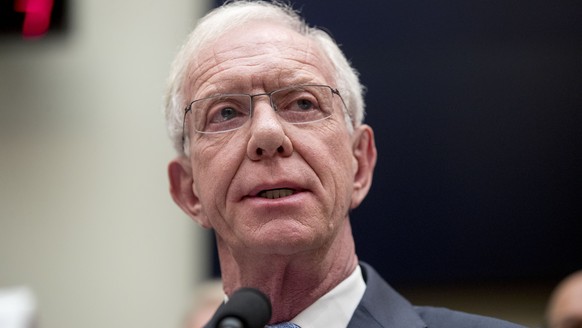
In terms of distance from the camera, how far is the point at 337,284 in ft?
6.98

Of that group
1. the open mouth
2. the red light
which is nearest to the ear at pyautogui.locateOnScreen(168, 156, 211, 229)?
the open mouth

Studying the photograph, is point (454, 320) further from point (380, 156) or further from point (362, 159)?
point (380, 156)

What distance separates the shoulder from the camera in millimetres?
2045

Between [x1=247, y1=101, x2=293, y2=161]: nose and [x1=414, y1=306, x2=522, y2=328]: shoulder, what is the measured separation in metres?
0.48

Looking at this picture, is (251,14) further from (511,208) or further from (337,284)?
(511,208)

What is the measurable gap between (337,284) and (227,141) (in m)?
0.40

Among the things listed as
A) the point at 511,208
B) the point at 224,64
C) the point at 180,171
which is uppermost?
the point at 224,64

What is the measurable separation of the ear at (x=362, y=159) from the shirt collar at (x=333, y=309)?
0.79ft

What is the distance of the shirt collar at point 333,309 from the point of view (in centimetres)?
208

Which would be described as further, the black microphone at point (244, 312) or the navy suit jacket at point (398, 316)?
the navy suit jacket at point (398, 316)

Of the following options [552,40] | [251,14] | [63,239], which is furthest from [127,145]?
[251,14]

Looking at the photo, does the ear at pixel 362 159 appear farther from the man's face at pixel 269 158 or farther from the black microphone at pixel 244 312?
the black microphone at pixel 244 312

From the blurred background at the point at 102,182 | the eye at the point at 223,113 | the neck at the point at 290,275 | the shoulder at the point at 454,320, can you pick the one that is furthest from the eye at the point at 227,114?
the blurred background at the point at 102,182

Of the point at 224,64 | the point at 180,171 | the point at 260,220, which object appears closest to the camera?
the point at 260,220
